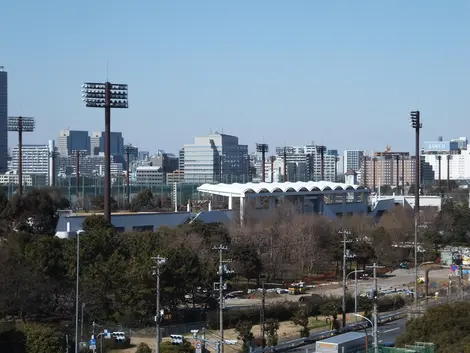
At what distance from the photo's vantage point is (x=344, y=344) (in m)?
25.5

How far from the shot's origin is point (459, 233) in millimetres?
63125

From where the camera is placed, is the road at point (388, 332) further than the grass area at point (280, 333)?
Yes

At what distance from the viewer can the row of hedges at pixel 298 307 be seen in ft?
111

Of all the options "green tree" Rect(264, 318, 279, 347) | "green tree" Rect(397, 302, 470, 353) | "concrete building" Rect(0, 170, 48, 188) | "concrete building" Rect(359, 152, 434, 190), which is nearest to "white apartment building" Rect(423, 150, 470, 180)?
"concrete building" Rect(359, 152, 434, 190)

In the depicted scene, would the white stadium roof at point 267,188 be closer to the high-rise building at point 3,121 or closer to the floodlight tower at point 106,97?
the floodlight tower at point 106,97

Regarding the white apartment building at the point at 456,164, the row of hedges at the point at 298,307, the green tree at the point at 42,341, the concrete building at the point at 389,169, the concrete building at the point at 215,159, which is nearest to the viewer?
the green tree at the point at 42,341

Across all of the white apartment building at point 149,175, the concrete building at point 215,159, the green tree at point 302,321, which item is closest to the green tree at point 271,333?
the green tree at point 302,321

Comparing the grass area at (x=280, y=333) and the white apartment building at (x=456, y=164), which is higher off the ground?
the white apartment building at (x=456, y=164)

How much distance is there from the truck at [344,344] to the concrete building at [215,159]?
12557cm

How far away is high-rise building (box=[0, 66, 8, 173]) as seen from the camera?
18112cm

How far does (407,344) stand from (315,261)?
26.2 m

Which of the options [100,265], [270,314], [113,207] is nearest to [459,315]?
[270,314]

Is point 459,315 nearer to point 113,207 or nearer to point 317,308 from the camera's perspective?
point 317,308

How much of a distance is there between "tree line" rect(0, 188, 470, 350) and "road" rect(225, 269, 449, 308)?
6.40 ft
